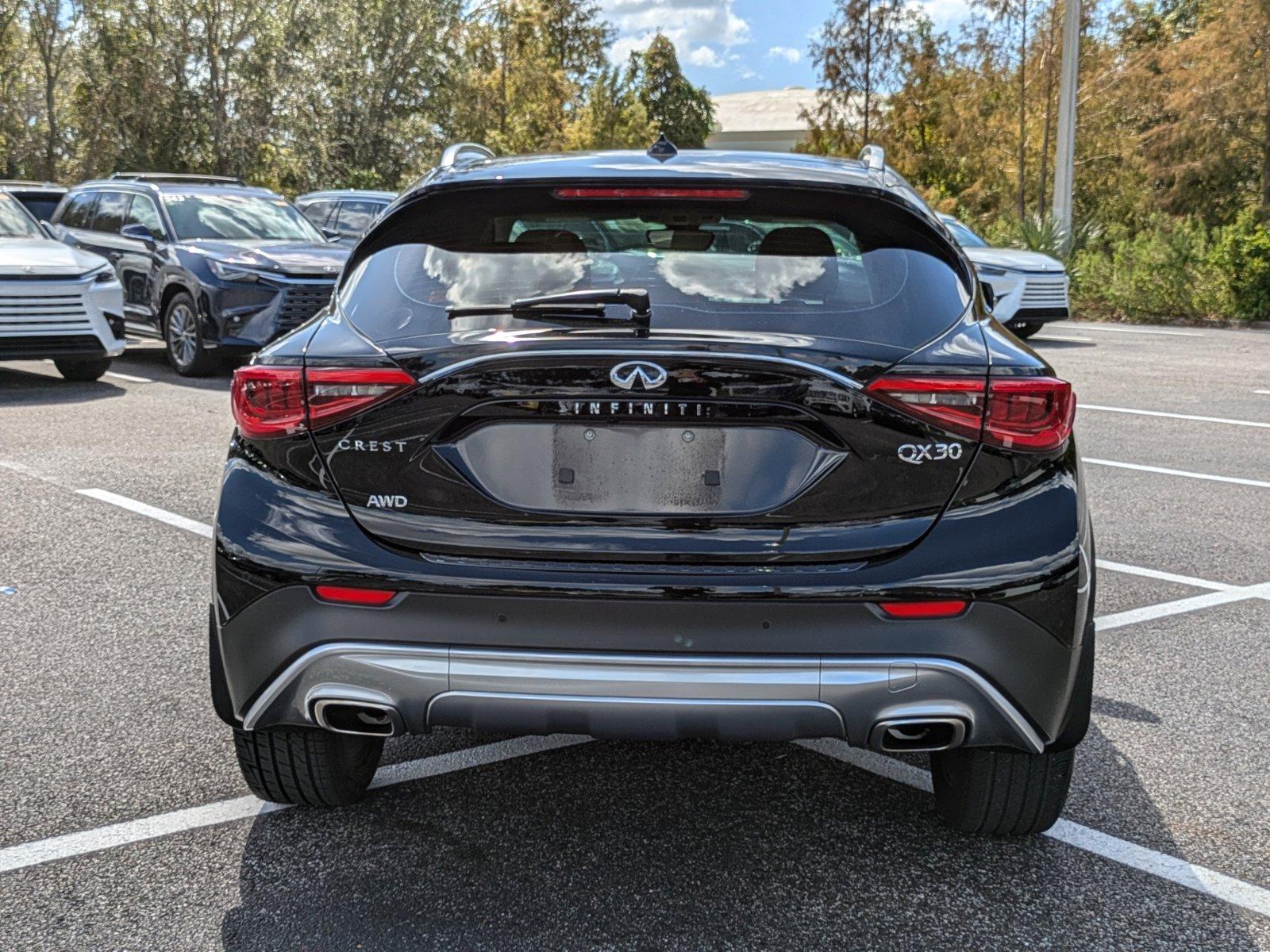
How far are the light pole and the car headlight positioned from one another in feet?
51.9

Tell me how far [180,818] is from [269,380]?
1223 millimetres

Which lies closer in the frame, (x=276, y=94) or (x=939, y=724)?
(x=939, y=724)

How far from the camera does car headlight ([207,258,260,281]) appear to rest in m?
12.6

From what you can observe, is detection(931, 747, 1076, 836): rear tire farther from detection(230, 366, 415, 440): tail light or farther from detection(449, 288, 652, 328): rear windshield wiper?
detection(230, 366, 415, 440): tail light

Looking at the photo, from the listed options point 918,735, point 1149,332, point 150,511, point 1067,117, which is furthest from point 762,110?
point 918,735

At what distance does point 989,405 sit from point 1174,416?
904 cm

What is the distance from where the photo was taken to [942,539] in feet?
9.36

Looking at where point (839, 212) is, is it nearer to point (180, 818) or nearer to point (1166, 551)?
point (180, 818)

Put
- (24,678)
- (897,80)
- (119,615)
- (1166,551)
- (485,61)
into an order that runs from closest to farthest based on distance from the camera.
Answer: (24,678) < (119,615) < (1166,551) < (897,80) < (485,61)

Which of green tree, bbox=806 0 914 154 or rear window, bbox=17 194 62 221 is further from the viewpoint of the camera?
green tree, bbox=806 0 914 154

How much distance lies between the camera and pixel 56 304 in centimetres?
1184

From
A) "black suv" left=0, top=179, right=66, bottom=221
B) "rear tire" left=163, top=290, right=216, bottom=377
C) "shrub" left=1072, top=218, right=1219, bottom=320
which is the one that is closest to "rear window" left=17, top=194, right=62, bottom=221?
"black suv" left=0, top=179, right=66, bottom=221

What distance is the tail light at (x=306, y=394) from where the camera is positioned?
9.74 ft

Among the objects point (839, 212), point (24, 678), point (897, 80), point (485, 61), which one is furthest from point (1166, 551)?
Result: point (485, 61)
